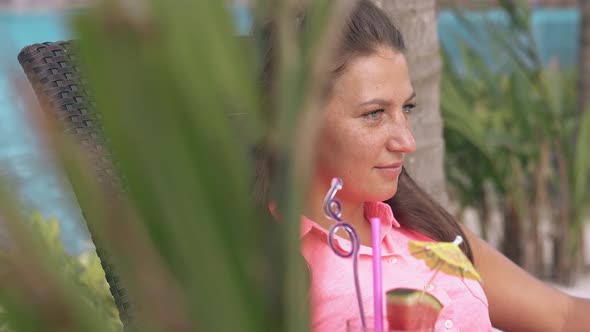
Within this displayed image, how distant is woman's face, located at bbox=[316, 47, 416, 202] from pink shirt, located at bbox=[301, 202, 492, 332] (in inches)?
4.4

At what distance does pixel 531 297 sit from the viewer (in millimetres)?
1837

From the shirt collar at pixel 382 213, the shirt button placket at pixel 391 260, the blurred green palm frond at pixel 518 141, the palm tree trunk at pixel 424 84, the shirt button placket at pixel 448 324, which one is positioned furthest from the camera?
the blurred green palm frond at pixel 518 141

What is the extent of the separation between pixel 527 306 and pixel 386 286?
42 cm

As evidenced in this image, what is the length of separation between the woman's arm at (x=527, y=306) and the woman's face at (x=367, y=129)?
0.40m

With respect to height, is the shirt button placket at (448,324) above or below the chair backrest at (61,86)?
below

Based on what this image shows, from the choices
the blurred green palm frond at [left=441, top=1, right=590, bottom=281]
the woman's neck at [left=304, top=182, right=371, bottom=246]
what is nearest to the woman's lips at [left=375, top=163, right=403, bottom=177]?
the woman's neck at [left=304, top=182, right=371, bottom=246]

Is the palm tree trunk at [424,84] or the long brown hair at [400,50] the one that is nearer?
the long brown hair at [400,50]

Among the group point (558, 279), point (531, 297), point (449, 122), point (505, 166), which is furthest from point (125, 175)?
point (558, 279)

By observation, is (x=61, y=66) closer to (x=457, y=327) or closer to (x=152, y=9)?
(x=457, y=327)

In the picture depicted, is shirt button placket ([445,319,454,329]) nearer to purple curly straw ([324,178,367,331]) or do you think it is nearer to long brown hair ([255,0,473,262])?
long brown hair ([255,0,473,262])

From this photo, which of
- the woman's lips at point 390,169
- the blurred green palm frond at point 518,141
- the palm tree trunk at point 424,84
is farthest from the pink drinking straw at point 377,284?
the blurred green palm frond at point 518,141

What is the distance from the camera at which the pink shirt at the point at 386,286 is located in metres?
1.52

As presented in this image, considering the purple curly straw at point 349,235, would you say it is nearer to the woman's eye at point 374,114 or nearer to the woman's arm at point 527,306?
Answer: the woman's eye at point 374,114

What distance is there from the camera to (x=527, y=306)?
6.01 feet
